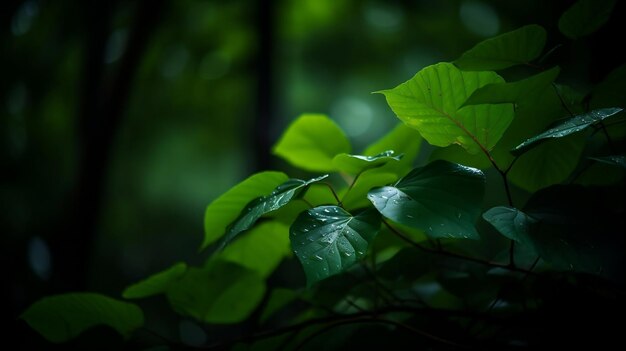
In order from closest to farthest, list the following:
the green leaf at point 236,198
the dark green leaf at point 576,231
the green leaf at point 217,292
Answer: the dark green leaf at point 576,231
the green leaf at point 236,198
the green leaf at point 217,292

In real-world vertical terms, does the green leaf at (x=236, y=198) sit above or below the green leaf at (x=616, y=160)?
below

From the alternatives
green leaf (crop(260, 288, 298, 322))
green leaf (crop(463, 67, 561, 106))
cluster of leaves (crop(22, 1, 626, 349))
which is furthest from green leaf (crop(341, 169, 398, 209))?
green leaf (crop(260, 288, 298, 322))

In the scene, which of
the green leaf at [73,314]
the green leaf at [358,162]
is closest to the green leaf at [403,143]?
the green leaf at [358,162]

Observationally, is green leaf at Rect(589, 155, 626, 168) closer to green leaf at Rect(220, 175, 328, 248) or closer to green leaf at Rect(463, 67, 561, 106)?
green leaf at Rect(463, 67, 561, 106)

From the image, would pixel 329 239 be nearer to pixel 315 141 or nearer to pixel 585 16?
pixel 315 141

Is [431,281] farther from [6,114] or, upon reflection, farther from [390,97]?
[6,114]

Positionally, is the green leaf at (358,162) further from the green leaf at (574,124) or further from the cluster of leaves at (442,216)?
the green leaf at (574,124)
